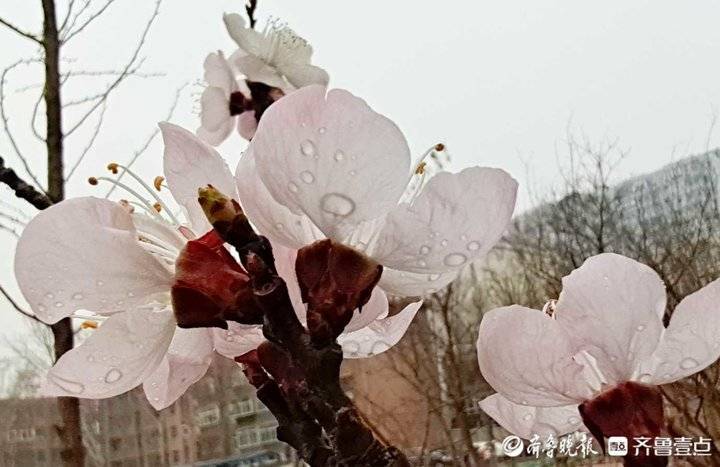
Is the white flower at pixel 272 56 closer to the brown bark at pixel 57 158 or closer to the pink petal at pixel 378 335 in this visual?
the pink petal at pixel 378 335

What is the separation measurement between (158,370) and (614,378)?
110 millimetres

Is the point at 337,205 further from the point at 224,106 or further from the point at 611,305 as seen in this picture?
the point at 224,106

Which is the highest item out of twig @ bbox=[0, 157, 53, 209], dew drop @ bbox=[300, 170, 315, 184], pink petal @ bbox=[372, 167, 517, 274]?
twig @ bbox=[0, 157, 53, 209]

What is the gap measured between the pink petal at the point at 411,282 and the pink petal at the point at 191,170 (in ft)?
0.13

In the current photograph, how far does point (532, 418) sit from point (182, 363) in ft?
0.30

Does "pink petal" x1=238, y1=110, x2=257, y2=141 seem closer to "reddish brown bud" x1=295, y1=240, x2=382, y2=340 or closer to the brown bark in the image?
"reddish brown bud" x1=295, y1=240, x2=382, y2=340

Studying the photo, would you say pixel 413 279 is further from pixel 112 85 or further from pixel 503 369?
pixel 112 85

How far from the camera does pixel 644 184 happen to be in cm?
208

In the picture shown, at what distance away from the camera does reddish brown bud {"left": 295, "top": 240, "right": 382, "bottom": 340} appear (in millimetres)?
154

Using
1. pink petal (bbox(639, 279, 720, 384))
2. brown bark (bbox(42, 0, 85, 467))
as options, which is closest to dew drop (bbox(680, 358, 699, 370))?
pink petal (bbox(639, 279, 720, 384))

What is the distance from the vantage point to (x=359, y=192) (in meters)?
0.14

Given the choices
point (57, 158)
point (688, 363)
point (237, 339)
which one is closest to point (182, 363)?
point (237, 339)

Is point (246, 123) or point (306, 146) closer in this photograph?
point (306, 146)

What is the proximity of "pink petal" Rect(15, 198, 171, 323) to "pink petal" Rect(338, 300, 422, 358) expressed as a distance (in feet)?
0.19
